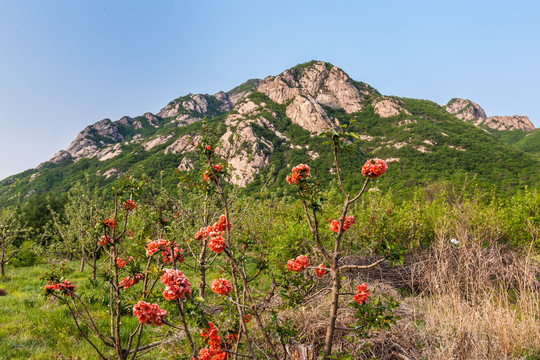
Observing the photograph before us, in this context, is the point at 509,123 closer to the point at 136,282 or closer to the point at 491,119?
the point at 491,119

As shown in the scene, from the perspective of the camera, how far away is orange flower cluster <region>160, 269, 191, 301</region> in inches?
63.7

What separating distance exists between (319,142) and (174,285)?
80.2 m

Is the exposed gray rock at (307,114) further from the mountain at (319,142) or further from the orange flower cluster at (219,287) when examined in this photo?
the orange flower cluster at (219,287)

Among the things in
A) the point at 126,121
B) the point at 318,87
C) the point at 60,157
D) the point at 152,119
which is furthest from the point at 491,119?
the point at 60,157

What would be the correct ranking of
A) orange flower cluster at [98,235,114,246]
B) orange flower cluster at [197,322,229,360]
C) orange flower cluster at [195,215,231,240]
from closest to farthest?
orange flower cluster at [197,322,229,360], orange flower cluster at [195,215,231,240], orange flower cluster at [98,235,114,246]

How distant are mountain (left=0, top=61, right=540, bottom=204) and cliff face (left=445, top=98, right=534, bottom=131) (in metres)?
1.17

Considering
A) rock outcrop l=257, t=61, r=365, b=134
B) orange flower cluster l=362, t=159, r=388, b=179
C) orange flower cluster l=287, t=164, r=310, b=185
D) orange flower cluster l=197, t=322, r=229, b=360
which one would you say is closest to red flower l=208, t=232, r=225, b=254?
orange flower cluster l=197, t=322, r=229, b=360

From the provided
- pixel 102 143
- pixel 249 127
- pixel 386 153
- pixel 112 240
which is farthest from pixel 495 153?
pixel 102 143

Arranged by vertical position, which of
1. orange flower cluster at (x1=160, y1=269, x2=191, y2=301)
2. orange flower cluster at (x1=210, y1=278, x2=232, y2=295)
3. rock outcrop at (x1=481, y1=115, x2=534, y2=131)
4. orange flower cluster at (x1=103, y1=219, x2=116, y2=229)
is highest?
rock outcrop at (x1=481, y1=115, x2=534, y2=131)

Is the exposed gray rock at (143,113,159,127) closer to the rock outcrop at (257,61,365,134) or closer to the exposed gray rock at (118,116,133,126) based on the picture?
the exposed gray rock at (118,116,133,126)

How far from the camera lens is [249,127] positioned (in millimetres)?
88312

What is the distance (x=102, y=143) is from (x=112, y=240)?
6623 inches

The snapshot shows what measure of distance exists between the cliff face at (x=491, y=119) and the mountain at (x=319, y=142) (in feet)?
3.82

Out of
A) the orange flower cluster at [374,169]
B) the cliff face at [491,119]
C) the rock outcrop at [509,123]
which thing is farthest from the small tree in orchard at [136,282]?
the rock outcrop at [509,123]
